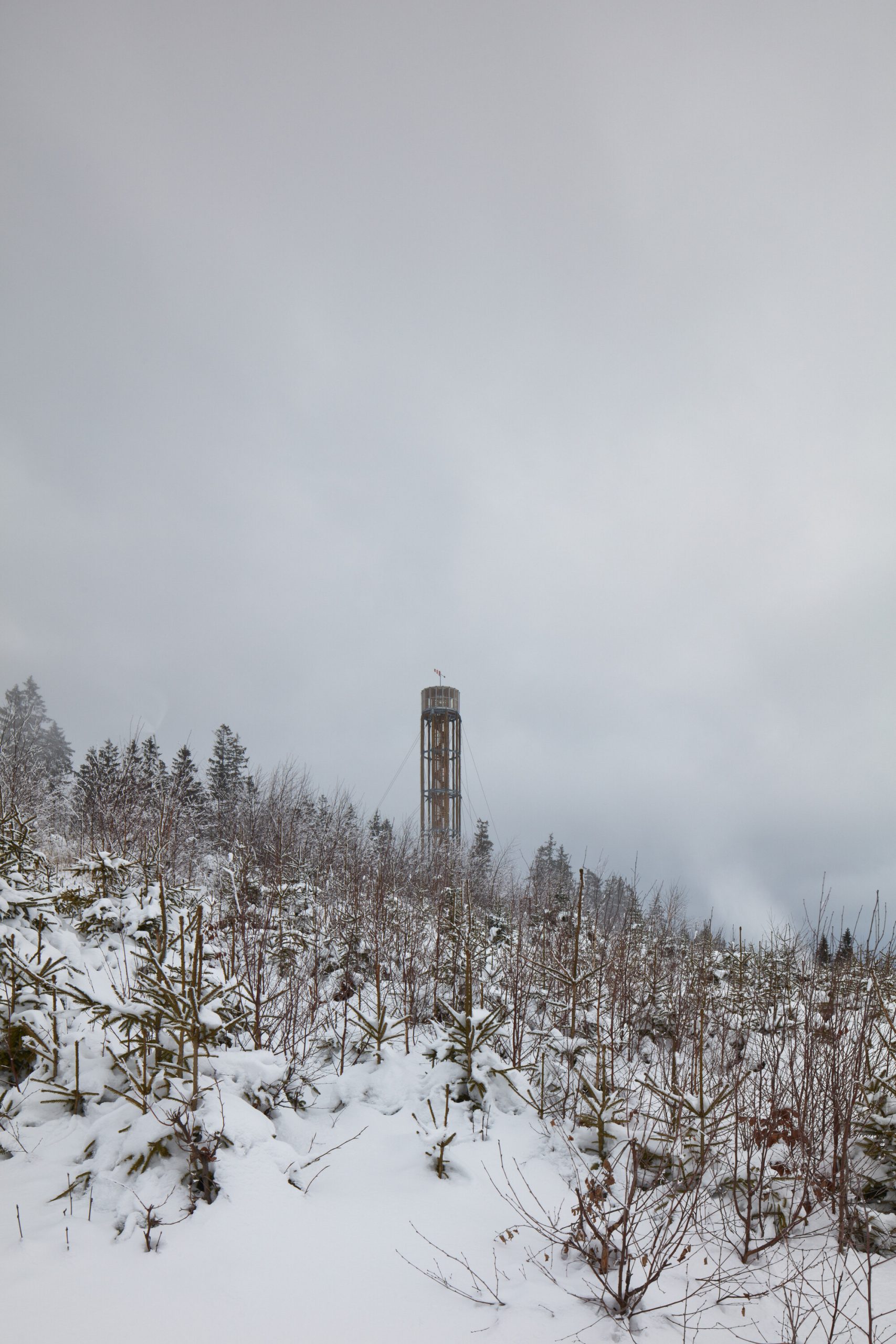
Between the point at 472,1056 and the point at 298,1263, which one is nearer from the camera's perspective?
the point at 298,1263

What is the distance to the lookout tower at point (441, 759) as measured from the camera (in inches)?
1205

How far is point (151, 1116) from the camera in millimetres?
4227

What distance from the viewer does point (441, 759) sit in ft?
105

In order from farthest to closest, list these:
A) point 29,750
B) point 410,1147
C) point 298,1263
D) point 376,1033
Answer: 1. point 29,750
2. point 376,1033
3. point 410,1147
4. point 298,1263

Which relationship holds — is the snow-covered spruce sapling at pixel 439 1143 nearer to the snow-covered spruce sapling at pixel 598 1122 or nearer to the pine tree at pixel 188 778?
the snow-covered spruce sapling at pixel 598 1122

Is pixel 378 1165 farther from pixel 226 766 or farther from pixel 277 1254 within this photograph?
pixel 226 766

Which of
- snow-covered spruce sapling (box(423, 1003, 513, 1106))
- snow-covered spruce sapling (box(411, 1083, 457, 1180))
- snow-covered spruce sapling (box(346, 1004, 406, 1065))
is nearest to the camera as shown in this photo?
snow-covered spruce sapling (box(411, 1083, 457, 1180))

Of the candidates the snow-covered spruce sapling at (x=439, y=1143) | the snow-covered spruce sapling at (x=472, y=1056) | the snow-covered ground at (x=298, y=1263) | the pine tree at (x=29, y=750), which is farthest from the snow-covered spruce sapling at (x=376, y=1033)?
the pine tree at (x=29, y=750)

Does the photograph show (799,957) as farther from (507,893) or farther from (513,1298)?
(513,1298)

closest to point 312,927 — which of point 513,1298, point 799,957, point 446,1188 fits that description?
point 446,1188

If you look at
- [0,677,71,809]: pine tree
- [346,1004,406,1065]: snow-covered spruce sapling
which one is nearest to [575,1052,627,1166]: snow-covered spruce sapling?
[346,1004,406,1065]: snow-covered spruce sapling

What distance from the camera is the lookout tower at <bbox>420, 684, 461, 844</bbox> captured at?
3061 centimetres

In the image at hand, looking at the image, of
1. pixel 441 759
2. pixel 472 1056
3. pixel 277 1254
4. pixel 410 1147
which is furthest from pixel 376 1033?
pixel 441 759

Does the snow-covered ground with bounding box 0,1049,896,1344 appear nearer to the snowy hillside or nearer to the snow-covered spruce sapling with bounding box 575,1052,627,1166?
the snowy hillside
